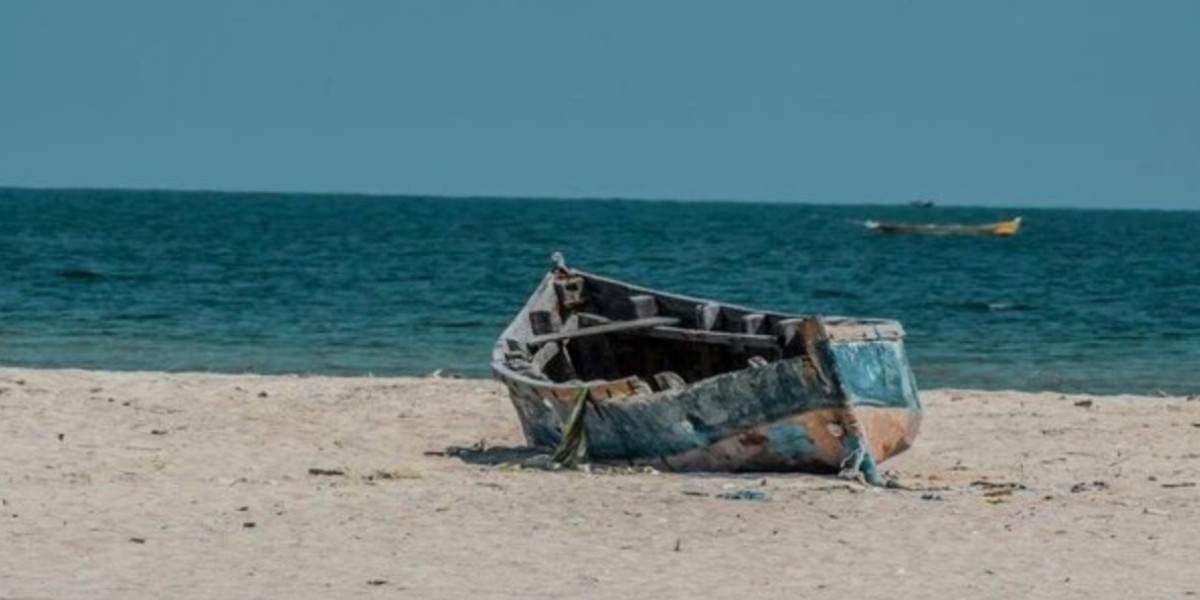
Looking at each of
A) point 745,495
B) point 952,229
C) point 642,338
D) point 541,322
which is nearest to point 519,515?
point 745,495

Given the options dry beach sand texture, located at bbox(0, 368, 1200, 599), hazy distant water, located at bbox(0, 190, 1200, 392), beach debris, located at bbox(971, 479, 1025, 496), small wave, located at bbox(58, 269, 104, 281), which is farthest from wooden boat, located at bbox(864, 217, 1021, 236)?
beach debris, located at bbox(971, 479, 1025, 496)

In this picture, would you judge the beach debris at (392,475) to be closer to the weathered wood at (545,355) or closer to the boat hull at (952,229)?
the weathered wood at (545,355)

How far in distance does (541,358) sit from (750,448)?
3.04 m

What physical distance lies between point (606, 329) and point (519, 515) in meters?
4.48

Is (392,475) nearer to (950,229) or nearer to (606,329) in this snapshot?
(606,329)

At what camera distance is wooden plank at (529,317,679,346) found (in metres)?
18.3

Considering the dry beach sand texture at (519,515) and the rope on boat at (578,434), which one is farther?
the rope on boat at (578,434)

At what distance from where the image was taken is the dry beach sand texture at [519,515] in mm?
11953

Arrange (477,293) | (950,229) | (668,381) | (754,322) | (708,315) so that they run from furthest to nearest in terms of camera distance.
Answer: (950,229), (477,293), (708,315), (754,322), (668,381)

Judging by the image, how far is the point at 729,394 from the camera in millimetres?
15984

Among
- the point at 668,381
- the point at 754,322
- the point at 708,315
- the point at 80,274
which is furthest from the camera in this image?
the point at 80,274

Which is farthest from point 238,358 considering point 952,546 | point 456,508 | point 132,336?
point 952,546

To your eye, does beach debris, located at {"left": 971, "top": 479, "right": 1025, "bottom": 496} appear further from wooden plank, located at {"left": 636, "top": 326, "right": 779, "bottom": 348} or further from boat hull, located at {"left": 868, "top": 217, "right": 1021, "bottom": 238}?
boat hull, located at {"left": 868, "top": 217, "right": 1021, "bottom": 238}

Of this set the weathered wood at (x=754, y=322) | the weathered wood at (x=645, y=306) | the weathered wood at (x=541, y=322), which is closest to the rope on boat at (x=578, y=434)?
the weathered wood at (x=754, y=322)
